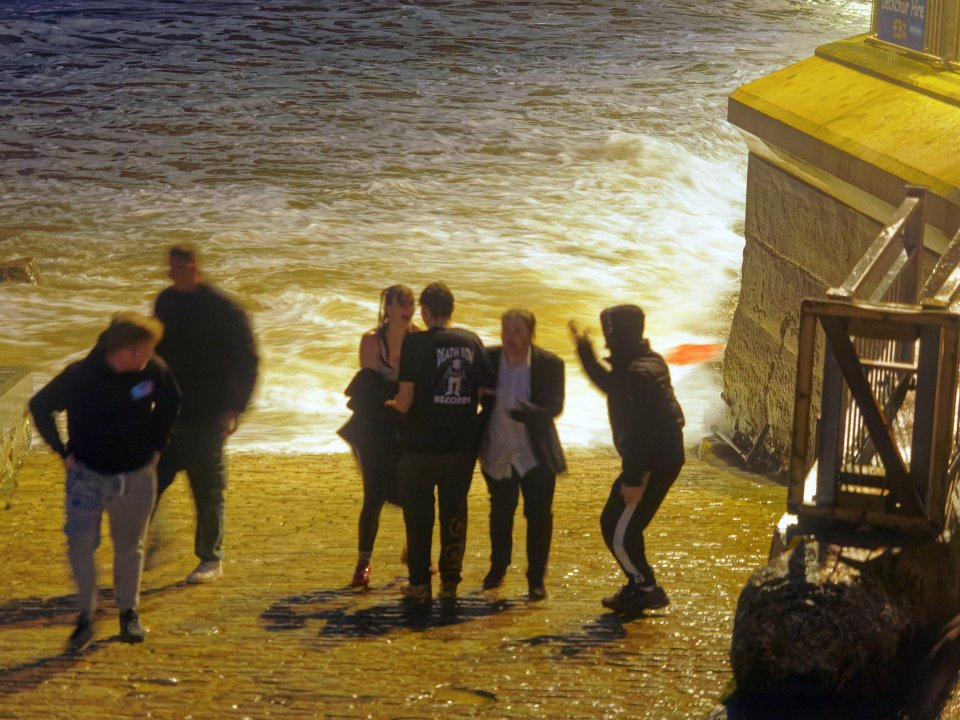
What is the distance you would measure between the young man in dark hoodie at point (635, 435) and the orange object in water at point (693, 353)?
26.1 ft

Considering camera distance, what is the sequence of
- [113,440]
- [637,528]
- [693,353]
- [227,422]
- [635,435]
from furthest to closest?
[693,353], [227,422], [637,528], [635,435], [113,440]

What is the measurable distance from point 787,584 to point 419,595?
6.26ft

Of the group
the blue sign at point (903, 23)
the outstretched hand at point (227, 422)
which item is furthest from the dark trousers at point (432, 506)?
the blue sign at point (903, 23)

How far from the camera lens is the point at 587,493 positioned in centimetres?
837

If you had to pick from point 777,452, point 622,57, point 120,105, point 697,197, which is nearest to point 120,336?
point 777,452

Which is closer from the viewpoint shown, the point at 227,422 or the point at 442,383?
the point at 442,383

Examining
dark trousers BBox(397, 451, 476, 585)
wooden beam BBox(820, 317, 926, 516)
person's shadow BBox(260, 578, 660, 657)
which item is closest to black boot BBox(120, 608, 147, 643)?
person's shadow BBox(260, 578, 660, 657)

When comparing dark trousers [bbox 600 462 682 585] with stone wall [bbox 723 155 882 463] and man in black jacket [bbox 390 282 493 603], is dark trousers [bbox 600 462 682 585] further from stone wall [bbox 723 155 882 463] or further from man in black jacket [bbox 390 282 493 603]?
stone wall [bbox 723 155 882 463]

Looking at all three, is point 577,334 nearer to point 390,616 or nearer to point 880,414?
point 390,616

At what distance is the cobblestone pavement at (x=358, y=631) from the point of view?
4684mm

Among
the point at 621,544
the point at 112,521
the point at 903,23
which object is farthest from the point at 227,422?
the point at 903,23

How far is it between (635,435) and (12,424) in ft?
15.3

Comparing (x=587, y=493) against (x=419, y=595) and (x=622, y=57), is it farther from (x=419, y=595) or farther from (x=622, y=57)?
(x=622, y=57)

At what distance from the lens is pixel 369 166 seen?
993 inches
